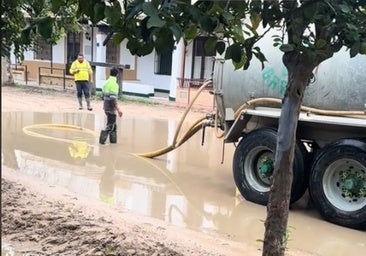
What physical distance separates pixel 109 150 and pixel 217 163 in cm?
229

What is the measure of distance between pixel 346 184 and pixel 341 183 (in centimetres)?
12

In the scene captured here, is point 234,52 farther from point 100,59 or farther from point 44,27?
point 100,59

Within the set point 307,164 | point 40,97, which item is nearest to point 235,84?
point 307,164

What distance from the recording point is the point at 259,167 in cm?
750

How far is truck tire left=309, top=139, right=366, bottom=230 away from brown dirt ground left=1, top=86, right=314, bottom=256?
1230mm

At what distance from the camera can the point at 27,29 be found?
2613 mm

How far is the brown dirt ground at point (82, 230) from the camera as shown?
460cm

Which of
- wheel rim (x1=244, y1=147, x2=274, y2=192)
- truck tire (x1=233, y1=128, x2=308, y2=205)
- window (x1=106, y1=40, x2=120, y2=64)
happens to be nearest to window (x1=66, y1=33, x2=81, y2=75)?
window (x1=106, y1=40, x2=120, y2=64)

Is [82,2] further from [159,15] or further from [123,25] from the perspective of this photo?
[159,15]

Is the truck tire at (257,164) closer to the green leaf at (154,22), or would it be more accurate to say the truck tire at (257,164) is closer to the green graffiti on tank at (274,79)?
the green graffiti on tank at (274,79)

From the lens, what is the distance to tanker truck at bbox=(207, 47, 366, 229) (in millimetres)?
6434

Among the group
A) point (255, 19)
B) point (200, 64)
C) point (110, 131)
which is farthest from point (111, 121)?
point (200, 64)

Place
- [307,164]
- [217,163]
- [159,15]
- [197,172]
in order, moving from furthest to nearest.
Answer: [217,163] → [197,172] → [307,164] → [159,15]

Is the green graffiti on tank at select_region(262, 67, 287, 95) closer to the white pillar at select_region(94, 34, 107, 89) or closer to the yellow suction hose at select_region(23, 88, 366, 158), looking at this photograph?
the yellow suction hose at select_region(23, 88, 366, 158)
